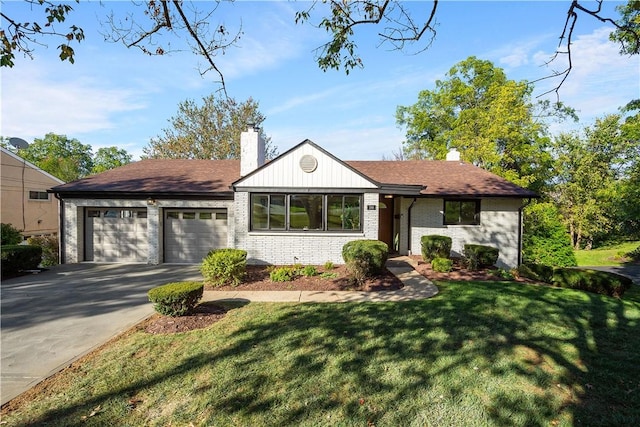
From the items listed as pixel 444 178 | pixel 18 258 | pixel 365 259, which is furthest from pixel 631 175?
pixel 18 258

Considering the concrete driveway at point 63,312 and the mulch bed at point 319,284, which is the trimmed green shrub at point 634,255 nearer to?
the mulch bed at point 319,284

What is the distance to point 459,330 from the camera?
5.43 m

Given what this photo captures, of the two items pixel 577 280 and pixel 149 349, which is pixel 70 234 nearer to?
pixel 149 349

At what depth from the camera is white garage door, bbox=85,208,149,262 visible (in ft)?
41.2

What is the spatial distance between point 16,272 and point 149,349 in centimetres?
958

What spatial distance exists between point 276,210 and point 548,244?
13748 mm

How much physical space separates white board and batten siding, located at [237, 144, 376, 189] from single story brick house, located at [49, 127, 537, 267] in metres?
0.04

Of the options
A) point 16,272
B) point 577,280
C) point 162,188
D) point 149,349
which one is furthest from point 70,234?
point 577,280

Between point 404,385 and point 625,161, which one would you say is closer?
point 404,385

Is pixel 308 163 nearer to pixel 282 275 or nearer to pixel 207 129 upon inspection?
pixel 282 275

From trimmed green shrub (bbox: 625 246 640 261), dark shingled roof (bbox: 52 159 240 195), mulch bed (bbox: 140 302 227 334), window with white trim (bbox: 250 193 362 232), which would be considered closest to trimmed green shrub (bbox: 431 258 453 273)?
window with white trim (bbox: 250 193 362 232)

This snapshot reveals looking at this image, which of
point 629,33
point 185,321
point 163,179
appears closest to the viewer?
point 629,33

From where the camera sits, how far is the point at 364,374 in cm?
403

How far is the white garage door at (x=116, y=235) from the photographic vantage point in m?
12.6
